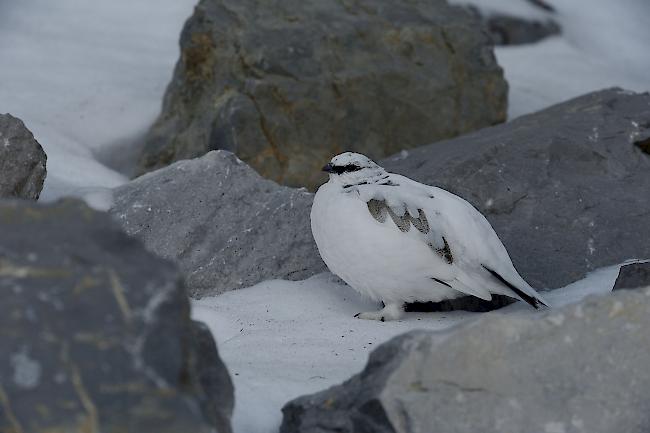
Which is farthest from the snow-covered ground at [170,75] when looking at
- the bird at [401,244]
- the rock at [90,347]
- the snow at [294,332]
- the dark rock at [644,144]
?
the dark rock at [644,144]

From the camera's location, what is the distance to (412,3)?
6523 millimetres

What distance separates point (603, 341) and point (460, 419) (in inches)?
13.2

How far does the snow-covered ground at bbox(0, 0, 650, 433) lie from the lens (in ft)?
10.3

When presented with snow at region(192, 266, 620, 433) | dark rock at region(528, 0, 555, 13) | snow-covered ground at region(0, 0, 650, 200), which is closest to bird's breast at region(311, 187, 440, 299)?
snow at region(192, 266, 620, 433)

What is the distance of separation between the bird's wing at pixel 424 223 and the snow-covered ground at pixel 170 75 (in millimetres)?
156

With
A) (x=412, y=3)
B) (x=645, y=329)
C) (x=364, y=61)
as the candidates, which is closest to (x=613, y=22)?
(x=412, y=3)

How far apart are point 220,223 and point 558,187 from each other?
4.13 feet

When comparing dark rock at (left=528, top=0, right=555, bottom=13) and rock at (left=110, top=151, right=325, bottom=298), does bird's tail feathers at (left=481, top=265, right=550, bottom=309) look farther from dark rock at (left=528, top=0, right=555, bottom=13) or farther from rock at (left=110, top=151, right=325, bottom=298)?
→ dark rock at (left=528, top=0, right=555, bottom=13)

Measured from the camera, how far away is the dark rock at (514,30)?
7.95 meters

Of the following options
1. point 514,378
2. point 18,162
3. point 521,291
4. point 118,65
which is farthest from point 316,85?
point 514,378

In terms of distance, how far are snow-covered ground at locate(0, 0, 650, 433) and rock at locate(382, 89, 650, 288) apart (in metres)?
0.18

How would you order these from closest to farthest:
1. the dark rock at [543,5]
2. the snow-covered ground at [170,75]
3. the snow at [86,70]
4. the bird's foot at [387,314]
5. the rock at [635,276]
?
the snow-covered ground at [170,75] < the rock at [635,276] < the bird's foot at [387,314] < the snow at [86,70] < the dark rock at [543,5]

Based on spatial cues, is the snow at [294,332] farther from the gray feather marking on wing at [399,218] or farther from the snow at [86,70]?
the snow at [86,70]

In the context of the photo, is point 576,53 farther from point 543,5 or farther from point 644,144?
point 644,144
